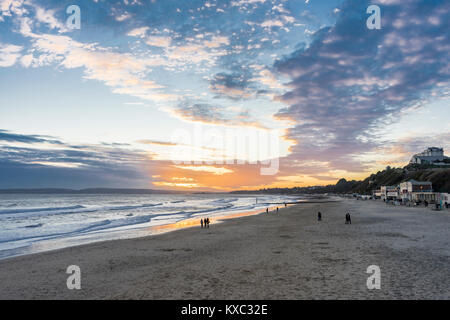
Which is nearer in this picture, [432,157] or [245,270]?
[245,270]

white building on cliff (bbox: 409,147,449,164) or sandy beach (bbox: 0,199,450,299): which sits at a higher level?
white building on cliff (bbox: 409,147,449,164)

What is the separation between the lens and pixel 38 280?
13.1 metres

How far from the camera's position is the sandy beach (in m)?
10.4

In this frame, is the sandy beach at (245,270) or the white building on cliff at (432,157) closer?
the sandy beach at (245,270)

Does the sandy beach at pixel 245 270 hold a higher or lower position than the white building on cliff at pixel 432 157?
lower

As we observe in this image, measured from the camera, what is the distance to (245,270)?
43.8ft

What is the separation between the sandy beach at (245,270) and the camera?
1043 cm

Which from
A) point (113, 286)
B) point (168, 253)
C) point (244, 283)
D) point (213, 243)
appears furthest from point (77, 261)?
point (244, 283)

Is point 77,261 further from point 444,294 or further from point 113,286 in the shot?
point 444,294

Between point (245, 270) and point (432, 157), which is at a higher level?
point (432, 157)

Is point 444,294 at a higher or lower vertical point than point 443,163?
lower

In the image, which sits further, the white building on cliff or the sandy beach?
the white building on cliff

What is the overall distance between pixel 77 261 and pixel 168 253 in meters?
5.32
